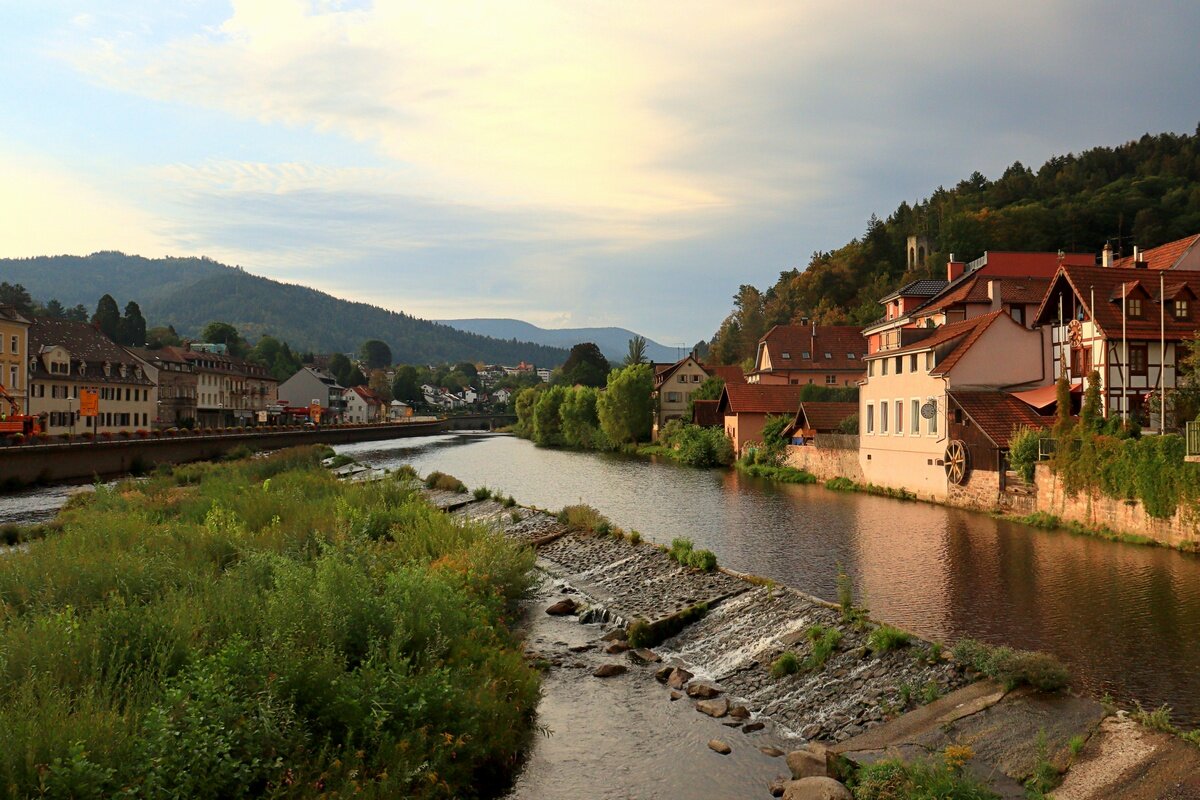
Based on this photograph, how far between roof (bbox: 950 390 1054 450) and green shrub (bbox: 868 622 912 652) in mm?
22341

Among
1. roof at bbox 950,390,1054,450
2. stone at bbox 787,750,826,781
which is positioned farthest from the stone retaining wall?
stone at bbox 787,750,826,781

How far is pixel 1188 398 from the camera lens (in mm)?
29078

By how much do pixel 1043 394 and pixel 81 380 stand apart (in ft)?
255

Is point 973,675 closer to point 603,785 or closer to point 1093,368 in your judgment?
point 603,785

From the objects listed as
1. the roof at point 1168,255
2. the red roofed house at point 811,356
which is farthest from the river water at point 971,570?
the red roofed house at point 811,356

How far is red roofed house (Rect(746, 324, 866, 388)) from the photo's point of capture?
86938mm

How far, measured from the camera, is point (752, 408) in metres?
64.7

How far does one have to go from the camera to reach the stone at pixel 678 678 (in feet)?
53.1

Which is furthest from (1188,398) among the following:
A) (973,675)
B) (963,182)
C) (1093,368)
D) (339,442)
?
(963,182)

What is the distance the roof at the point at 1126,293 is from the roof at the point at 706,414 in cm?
4165

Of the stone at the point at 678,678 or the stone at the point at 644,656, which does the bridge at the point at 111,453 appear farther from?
the stone at the point at 678,678

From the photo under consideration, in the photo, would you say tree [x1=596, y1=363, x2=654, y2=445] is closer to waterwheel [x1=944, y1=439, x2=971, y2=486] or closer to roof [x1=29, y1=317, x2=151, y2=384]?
roof [x1=29, y1=317, x2=151, y2=384]

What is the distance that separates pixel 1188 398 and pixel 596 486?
32327 mm

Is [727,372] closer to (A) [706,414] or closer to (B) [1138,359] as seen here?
(A) [706,414]
